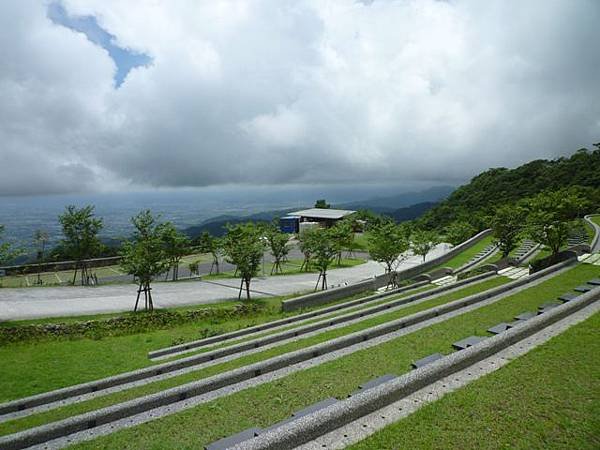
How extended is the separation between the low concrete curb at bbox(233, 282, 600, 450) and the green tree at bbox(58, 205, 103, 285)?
30.0 metres

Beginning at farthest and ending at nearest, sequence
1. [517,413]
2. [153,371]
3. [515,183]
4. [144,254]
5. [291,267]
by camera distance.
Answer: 1. [515,183]
2. [291,267]
3. [144,254]
4. [153,371]
5. [517,413]

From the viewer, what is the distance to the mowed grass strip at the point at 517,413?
5.79 m

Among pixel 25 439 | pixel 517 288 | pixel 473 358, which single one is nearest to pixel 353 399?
pixel 473 358

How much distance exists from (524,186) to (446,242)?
4007 centimetres

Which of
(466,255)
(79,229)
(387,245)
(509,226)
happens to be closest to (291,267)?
(466,255)

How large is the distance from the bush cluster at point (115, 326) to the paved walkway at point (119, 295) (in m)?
3.52

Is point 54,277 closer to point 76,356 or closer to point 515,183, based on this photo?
point 76,356

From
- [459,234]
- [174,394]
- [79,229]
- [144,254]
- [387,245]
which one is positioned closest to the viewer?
[174,394]

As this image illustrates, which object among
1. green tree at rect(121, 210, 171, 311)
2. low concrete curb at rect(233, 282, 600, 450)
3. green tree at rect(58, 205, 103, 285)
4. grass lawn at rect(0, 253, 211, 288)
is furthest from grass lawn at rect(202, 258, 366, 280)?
low concrete curb at rect(233, 282, 600, 450)

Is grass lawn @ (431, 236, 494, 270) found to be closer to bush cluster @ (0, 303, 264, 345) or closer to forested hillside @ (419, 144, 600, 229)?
bush cluster @ (0, 303, 264, 345)

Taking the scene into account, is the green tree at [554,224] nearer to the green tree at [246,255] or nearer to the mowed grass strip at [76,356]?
the green tree at [246,255]

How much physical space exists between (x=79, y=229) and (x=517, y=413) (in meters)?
32.8

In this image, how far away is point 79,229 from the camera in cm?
3062

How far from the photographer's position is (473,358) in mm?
8508
